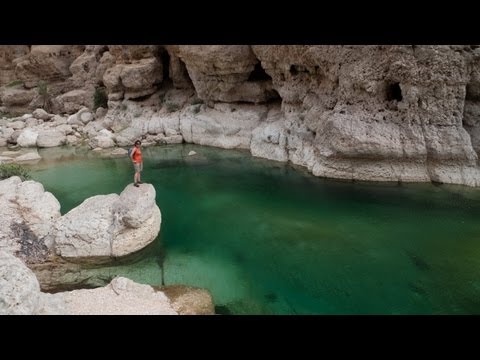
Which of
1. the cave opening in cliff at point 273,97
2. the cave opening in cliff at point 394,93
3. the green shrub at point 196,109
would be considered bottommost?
the green shrub at point 196,109

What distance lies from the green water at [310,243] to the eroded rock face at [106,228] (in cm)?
60

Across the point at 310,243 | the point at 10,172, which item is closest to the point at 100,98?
the point at 10,172

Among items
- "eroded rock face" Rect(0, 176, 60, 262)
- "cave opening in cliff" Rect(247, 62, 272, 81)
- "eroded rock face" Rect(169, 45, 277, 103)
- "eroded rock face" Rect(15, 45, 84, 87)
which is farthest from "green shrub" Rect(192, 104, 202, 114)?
"eroded rock face" Rect(15, 45, 84, 87)

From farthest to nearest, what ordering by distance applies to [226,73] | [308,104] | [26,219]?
[226,73]
[308,104]
[26,219]

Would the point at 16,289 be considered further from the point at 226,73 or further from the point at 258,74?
the point at 258,74

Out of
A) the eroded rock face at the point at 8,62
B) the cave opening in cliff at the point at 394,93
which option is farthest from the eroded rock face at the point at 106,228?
the eroded rock face at the point at 8,62

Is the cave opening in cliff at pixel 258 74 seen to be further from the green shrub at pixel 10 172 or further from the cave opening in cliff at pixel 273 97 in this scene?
the green shrub at pixel 10 172

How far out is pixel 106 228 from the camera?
34.7ft

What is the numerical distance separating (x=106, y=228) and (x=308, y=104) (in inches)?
508

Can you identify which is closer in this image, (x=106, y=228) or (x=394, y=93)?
(x=106, y=228)

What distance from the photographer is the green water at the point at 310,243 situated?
8.73 m

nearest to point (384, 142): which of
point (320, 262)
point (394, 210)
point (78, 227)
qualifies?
point (394, 210)

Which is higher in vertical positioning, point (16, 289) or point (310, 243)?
point (16, 289)
